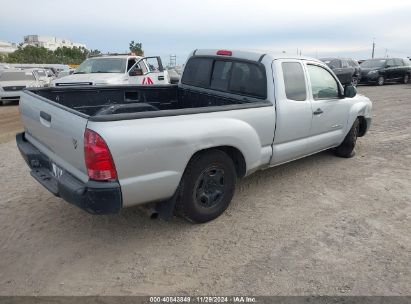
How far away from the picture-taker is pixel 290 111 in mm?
4309

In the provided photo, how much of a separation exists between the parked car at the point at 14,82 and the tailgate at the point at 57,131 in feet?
36.5

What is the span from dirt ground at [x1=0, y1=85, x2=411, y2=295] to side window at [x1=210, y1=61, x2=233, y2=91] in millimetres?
1389

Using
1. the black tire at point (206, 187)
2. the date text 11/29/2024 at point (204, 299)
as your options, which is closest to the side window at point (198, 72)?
the black tire at point (206, 187)

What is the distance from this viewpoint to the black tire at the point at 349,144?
19.5 ft

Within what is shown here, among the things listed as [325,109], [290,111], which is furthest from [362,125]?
[290,111]

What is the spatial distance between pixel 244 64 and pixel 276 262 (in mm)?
2482

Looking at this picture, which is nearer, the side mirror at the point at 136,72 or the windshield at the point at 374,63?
the side mirror at the point at 136,72

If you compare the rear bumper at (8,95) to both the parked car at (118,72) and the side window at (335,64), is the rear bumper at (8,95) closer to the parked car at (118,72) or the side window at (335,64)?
the parked car at (118,72)

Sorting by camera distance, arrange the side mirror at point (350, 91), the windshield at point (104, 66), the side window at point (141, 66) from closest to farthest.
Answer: the side mirror at point (350, 91), the windshield at point (104, 66), the side window at point (141, 66)

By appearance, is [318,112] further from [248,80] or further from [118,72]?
[118,72]

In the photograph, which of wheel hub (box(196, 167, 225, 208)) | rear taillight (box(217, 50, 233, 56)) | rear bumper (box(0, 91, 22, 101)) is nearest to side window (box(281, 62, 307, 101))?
rear taillight (box(217, 50, 233, 56))

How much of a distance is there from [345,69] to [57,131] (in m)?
18.5

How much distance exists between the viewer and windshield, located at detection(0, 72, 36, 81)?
14.6 metres

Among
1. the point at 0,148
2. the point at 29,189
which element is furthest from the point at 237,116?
the point at 0,148
